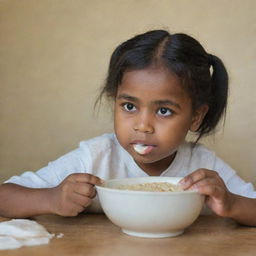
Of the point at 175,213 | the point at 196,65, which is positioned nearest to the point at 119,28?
the point at 196,65

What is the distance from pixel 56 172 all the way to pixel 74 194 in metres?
0.22

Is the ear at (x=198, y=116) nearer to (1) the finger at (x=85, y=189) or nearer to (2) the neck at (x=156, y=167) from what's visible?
(2) the neck at (x=156, y=167)

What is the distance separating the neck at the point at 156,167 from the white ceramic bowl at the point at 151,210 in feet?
1.25

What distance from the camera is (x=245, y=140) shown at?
1.89 meters

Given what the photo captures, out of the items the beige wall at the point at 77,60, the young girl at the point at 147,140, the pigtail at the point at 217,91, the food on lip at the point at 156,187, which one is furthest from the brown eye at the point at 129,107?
the beige wall at the point at 77,60

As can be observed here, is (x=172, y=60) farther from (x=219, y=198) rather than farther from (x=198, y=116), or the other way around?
(x=219, y=198)

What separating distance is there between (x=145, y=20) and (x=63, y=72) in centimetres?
35

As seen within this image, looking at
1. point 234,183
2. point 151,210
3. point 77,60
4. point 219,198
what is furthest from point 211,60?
point 77,60

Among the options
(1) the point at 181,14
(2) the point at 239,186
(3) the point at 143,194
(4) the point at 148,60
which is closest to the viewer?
(3) the point at 143,194

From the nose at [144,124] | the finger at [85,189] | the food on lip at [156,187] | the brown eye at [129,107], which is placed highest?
the brown eye at [129,107]

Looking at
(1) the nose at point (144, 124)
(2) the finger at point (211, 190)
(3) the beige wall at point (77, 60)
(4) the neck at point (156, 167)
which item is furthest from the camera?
(3) the beige wall at point (77, 60)

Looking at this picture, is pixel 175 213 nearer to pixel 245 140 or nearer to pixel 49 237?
pixel 49 237

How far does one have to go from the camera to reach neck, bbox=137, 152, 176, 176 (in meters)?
1.28

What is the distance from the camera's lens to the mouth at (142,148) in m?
1.07
